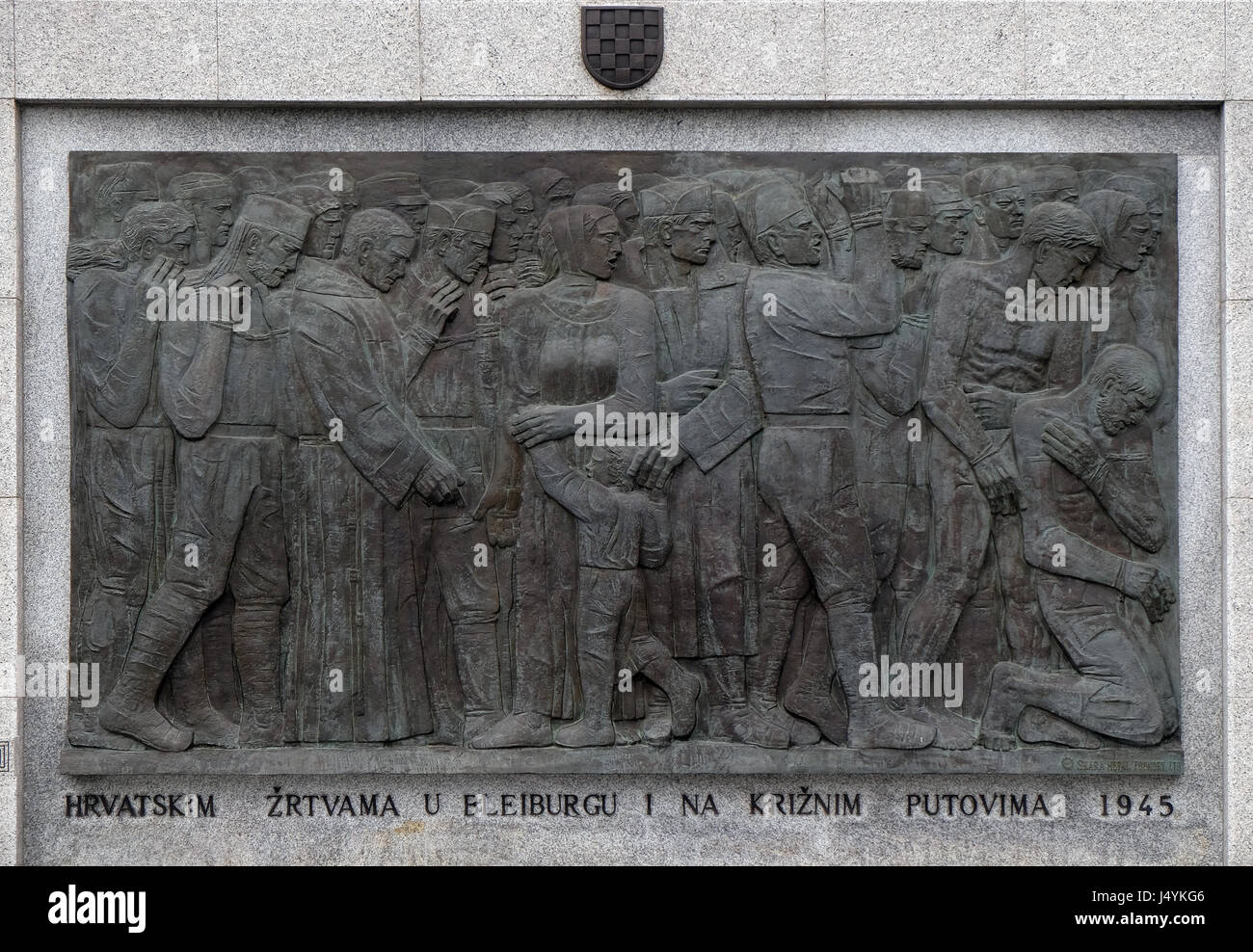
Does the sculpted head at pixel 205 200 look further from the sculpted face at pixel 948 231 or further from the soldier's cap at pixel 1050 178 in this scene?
the soldier's cap at pixel 1050 178

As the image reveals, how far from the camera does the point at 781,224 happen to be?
894cm

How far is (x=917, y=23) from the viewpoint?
909 cm

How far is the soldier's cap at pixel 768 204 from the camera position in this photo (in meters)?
8.94

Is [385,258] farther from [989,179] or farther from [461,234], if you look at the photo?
[989,179]

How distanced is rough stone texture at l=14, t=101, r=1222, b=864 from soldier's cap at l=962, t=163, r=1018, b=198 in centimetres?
24

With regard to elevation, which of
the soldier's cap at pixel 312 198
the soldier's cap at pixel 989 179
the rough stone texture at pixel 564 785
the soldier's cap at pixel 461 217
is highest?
the soldier's cap at pixel 989 179

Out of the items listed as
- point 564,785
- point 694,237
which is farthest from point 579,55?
point 564,785

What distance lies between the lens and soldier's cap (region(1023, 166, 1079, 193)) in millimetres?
9008

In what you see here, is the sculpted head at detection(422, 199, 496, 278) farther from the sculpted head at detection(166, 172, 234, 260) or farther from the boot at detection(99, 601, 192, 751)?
the boot at detection(99, 601, 192, 751)

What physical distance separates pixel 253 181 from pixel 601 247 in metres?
2.12

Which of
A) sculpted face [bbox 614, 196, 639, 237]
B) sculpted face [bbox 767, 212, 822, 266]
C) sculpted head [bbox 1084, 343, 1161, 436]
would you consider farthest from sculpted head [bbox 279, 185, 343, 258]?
sculpted head [bbox 1084, 343, 1161, 436]

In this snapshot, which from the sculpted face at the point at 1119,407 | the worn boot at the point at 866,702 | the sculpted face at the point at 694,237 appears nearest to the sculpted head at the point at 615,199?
the sculpted face at the point at 694,237

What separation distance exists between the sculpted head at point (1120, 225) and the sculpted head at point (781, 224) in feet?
5.37

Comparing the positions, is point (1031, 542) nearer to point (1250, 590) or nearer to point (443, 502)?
point (1250, 590)
